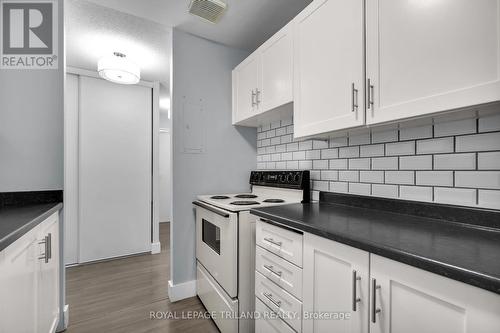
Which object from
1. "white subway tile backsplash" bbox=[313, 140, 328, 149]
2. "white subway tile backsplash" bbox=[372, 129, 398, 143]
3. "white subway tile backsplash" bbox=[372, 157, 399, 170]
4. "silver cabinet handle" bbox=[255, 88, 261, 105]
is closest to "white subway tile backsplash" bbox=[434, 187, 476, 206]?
"white subway tile backsplash" bbox=[372, 157, 399, 170]

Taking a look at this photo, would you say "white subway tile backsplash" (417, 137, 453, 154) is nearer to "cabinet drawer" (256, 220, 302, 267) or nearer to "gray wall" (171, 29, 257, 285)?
"cabinet drawer" (256, 220, 302, 267)

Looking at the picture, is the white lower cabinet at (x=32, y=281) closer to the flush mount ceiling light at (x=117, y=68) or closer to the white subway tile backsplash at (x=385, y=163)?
the flush mount ceiling light at (x=117, y=68)

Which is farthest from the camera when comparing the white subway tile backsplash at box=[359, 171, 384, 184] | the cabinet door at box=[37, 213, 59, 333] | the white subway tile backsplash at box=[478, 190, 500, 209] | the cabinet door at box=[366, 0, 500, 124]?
the white subway tile backsplash at box=[359, 171, 384, 184]

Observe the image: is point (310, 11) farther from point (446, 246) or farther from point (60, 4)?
point (60, 4)

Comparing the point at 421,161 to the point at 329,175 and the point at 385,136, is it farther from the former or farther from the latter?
the point at 329,175

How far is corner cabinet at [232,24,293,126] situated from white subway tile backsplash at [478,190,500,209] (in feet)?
3.68

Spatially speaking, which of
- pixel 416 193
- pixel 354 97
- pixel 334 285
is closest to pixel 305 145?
pixel 354 97

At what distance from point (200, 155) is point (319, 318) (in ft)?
5.55

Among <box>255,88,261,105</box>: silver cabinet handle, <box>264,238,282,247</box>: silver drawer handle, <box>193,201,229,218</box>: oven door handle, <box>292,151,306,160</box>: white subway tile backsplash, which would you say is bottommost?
<box>264,238,282,247</box>: silver drawer handle

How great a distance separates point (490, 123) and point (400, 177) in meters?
0.43

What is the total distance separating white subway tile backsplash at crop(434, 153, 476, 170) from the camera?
102 centimetres

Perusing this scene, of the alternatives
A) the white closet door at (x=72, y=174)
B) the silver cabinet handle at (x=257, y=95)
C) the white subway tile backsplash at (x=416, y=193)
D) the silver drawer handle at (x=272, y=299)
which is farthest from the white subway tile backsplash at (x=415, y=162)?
the white closet door at (x=72, y=174)

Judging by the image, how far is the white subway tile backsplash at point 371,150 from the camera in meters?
1.38

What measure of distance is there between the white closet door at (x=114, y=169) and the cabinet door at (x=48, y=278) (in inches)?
59.2
